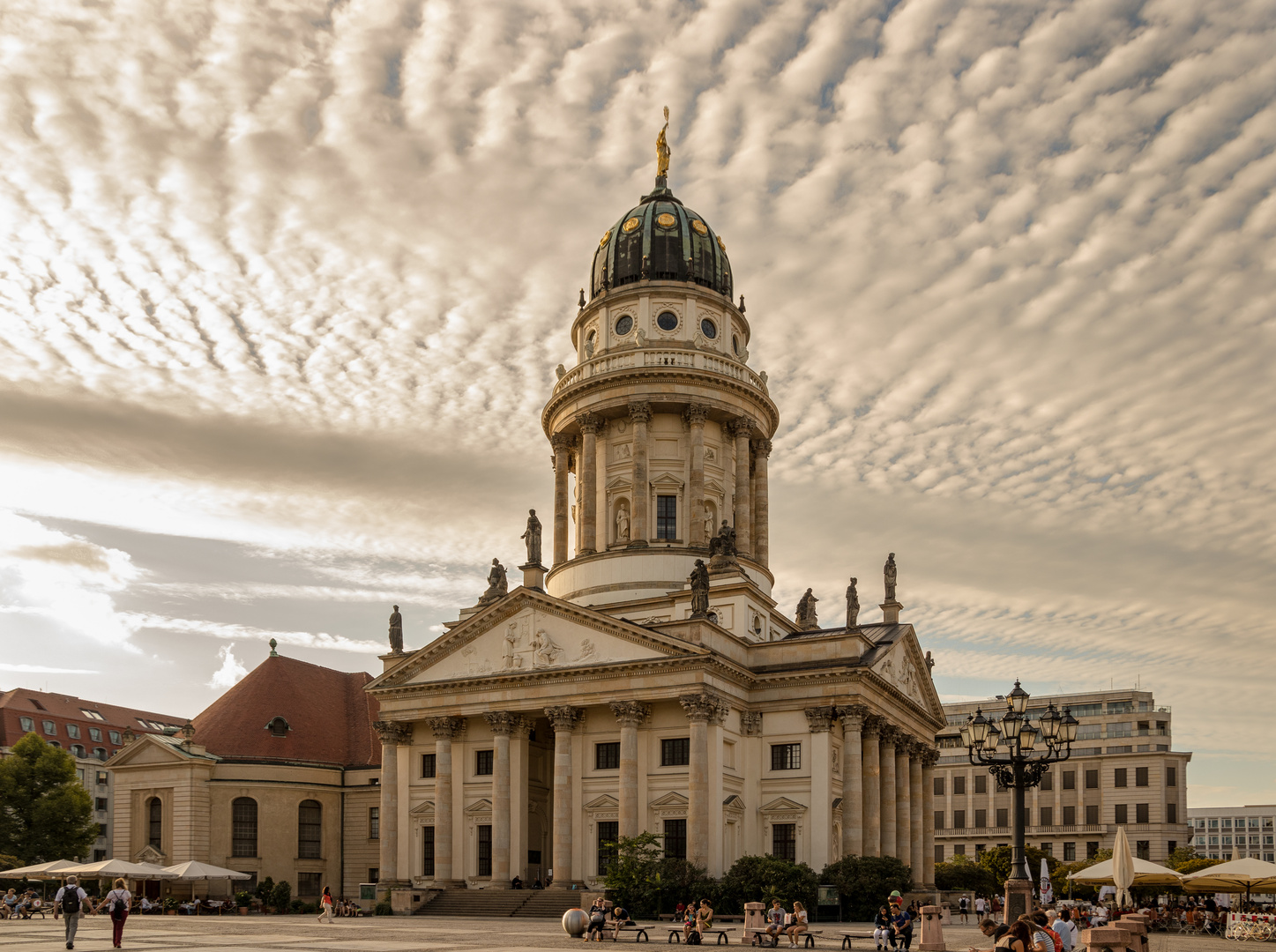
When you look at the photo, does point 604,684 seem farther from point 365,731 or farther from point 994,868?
point 994,868

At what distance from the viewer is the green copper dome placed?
69500 mm

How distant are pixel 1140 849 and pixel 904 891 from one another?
65553 millimetres

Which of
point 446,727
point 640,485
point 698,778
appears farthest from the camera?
point 640,485

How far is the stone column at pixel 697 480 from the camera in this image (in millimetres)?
63219

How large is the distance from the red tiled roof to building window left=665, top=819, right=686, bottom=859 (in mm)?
21277

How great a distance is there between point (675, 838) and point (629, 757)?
408 centimetres

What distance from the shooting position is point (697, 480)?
63.9 metres

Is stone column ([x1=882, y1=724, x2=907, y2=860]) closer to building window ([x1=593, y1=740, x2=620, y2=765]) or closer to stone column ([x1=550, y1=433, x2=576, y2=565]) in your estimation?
building window ([x1=593, y1=740, x2=620, y2=765])

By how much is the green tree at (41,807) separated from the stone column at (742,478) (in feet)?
145

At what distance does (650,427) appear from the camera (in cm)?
6588

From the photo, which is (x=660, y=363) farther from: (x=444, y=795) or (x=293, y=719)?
(x=293, y=719)

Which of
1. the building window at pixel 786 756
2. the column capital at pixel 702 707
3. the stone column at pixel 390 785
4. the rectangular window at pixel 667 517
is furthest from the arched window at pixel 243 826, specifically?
the building window at pixel 786 756

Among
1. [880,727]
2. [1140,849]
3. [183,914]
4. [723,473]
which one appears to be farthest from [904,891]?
[1140,849]

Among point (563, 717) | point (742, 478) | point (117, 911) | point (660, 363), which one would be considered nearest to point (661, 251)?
point (660, 363)
